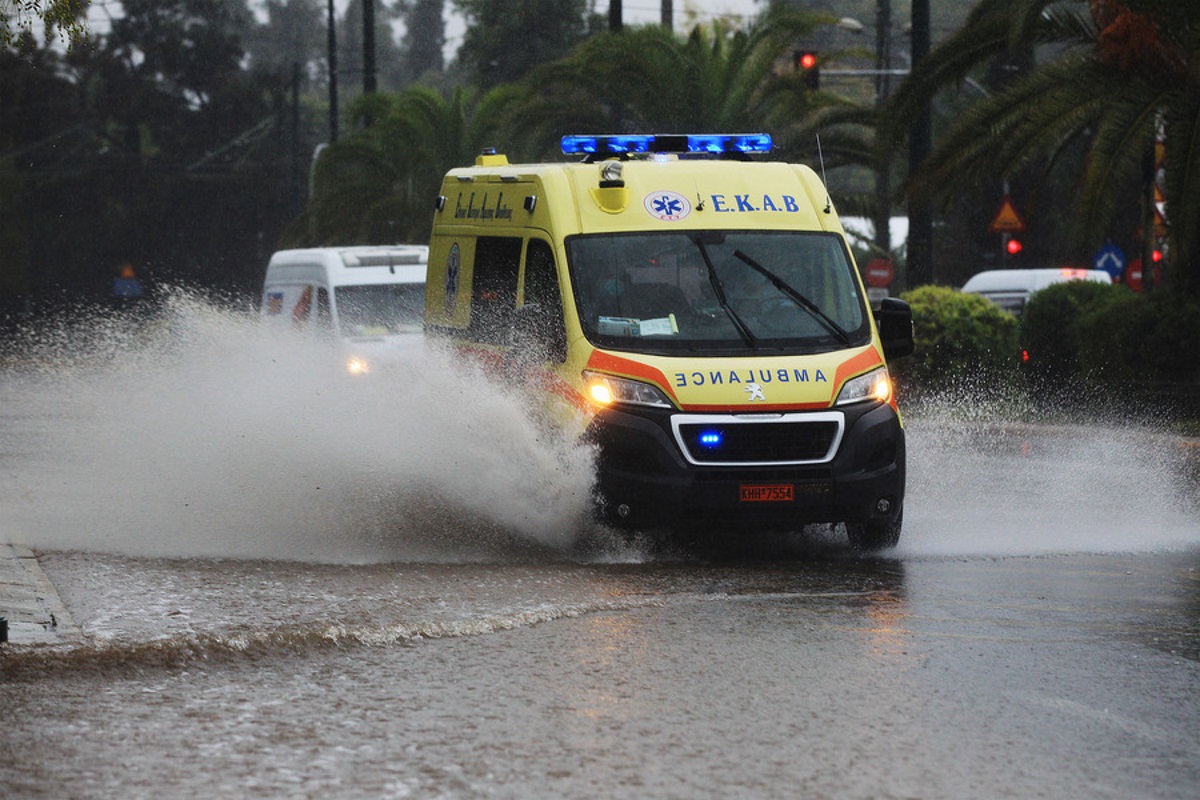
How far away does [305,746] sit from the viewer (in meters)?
6.37

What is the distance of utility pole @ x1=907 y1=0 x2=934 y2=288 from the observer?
79.0 ft

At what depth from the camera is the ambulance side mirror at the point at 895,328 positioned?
1150 centimetres

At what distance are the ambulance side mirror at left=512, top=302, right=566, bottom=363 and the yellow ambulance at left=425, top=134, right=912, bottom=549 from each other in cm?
1

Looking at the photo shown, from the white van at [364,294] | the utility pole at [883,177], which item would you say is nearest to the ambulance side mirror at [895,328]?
the white van at [364,294]

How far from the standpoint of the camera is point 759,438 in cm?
1052

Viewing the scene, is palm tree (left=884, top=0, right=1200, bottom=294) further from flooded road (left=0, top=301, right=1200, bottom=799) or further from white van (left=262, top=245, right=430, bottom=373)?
white van (left=262, top=245, right=430, bottom=373)

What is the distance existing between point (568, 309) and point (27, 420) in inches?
540

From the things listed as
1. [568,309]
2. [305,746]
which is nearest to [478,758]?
[305,746]

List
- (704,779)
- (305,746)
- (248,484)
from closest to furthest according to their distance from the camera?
1. (704,779)
2. (305,746)
3. (248,484)

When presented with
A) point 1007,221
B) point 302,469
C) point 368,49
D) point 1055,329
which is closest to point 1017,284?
point 1007,221

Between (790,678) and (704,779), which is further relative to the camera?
(790,678)

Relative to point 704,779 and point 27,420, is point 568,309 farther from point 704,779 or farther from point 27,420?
point 27,420

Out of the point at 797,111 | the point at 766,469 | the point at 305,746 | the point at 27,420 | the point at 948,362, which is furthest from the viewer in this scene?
the point at 797,111

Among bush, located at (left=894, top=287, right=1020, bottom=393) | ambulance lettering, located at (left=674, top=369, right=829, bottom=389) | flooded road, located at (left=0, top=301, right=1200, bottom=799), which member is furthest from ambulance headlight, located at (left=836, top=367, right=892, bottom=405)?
bush, located at (left=894, top=287, right=1020, bottom=393)
